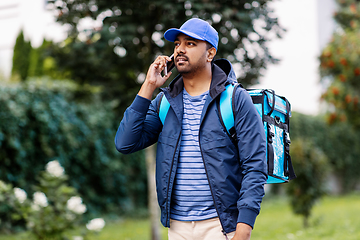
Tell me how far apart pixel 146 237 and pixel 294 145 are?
3543 mm

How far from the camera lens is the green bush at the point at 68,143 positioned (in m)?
6.56

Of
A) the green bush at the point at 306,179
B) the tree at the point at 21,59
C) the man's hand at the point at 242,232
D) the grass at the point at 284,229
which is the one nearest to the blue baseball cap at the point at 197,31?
the man's hand at the point at 242,232

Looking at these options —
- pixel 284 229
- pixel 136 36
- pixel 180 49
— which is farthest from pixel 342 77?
pixel 180 49

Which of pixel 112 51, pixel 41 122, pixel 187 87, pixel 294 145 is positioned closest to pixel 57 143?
pixel 41 122

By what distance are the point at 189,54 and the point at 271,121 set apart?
0.60 m

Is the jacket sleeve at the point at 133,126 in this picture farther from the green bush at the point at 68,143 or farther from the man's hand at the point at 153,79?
the green bush at the point at 68,143

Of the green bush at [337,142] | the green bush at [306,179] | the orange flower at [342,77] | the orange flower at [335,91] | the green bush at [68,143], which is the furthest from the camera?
the green bush at [337,142]

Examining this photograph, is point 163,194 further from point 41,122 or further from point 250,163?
point 41,122

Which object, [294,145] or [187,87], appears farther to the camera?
[294,145]

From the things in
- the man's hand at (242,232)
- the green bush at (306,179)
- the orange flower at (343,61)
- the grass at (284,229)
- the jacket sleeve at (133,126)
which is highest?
the orange flower at (343,61)

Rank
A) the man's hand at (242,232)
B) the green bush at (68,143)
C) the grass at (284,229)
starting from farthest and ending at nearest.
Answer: the grass at (284,229)
the green bush at (68,143)
the man's hand at (242,232)

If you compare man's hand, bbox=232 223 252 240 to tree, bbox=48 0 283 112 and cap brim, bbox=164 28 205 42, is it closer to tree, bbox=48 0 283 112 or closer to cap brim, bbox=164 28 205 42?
cap brim, bbox=164 28 205 42

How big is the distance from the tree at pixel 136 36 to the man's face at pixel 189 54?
1.95m

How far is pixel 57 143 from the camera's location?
7535 mm
